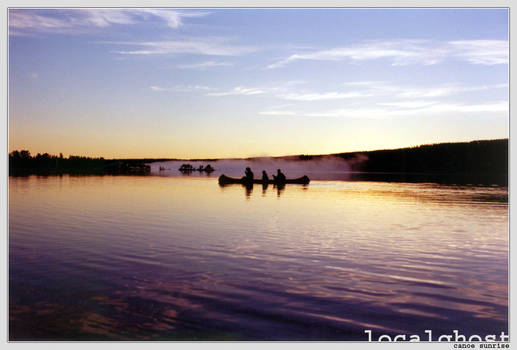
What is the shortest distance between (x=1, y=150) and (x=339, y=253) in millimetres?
10409

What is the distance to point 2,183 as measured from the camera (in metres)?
12.1

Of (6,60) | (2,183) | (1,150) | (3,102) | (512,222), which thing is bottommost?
(512,222)

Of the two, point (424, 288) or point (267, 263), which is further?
point (267, 263)

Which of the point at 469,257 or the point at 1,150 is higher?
the point at 1,150

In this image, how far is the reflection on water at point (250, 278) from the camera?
8938mm

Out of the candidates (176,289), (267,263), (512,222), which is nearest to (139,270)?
(176,289)

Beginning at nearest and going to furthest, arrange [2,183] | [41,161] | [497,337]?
1. [497,337]
2. [2,183]
3. [41,161]

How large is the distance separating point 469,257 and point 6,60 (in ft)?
49.5

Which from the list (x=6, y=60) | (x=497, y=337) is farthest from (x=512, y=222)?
(x=6, y=60)

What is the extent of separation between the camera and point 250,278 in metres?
12.0

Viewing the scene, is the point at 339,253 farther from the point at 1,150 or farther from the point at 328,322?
the point at 1,150

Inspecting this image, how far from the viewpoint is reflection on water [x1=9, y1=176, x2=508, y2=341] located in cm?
894
